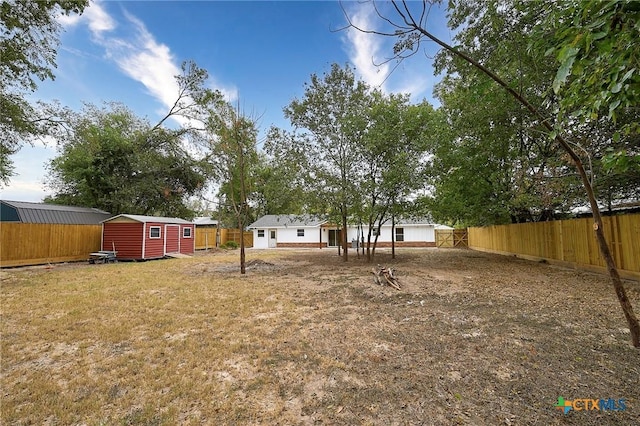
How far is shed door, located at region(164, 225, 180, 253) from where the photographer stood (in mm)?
16430

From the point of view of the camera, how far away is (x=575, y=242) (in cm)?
944

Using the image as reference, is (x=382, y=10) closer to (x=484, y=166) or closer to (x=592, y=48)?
(x=592, y=48)

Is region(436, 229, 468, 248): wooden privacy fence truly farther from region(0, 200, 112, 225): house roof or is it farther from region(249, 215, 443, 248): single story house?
region(0, 200, 112, 225): house roof

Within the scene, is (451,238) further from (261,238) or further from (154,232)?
(154,232)

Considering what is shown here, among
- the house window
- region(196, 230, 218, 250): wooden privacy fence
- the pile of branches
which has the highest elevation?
the house window

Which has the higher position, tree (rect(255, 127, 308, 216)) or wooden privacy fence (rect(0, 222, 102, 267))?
tree (rect(255, 127, 308, 216))

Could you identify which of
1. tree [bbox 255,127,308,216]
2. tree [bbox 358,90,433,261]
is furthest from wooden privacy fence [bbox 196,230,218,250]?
tree [bbox 358,90,433,261]

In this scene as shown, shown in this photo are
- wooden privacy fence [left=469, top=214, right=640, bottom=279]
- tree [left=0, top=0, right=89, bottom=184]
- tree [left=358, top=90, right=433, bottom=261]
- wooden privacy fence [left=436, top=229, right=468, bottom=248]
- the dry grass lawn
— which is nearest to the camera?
the dry grass lawn

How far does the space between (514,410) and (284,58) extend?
10815mm

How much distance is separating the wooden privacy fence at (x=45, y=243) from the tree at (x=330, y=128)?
12225mm

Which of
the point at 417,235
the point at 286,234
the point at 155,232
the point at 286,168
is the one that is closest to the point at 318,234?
the point at 286,234

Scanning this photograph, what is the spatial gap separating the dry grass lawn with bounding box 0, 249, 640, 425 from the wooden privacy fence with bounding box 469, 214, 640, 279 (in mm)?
1346

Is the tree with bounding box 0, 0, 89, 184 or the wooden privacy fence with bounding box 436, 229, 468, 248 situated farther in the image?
the wooden privacy fence with bounding box 436, 229, 468, 248

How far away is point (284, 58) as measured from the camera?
31.9 ft
